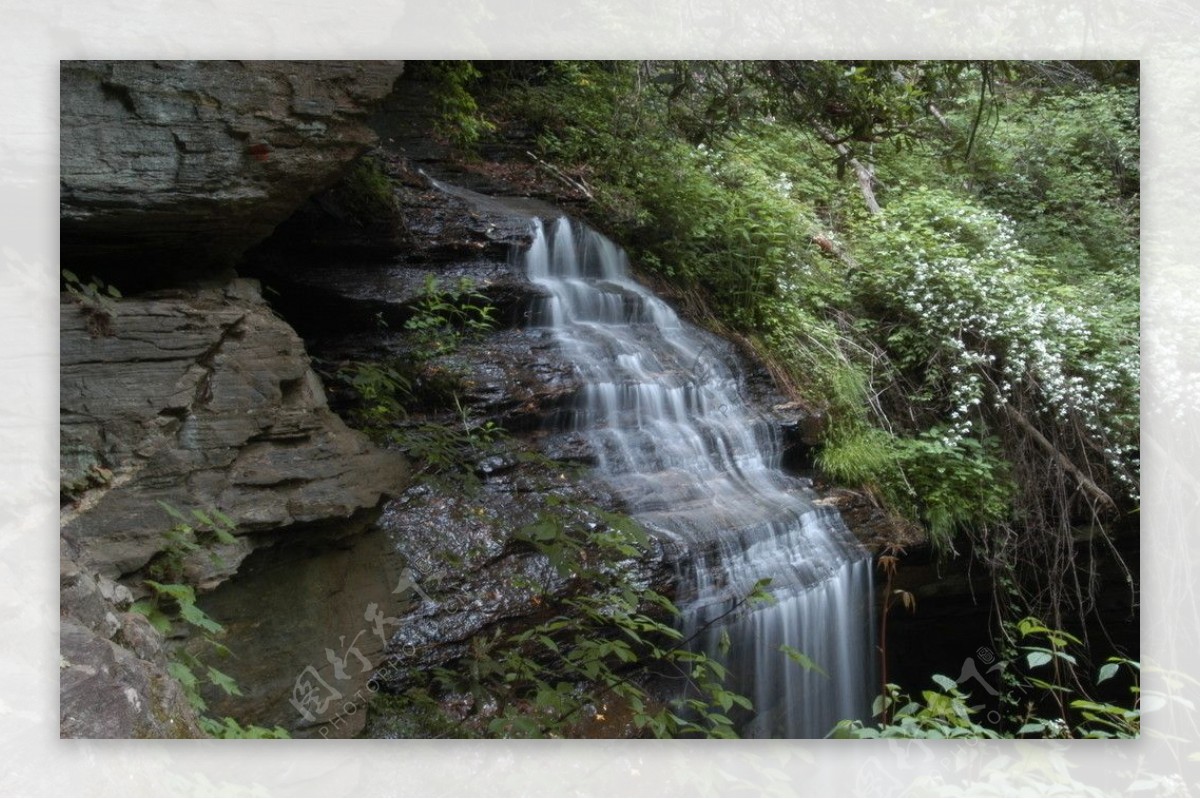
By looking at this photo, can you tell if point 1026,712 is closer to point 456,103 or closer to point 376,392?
point 376,392

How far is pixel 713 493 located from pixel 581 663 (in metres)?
0.79

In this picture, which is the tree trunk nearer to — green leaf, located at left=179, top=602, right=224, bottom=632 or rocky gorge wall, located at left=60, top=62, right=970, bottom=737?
rocky gorge wall, located at left=60, top=62, right=970, bottom=737

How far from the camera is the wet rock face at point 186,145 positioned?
→ 268cm

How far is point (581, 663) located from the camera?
2.70 meters

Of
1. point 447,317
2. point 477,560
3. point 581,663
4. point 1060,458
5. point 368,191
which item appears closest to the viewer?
point 581,663

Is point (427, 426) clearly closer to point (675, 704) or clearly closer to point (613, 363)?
point (613, 363)

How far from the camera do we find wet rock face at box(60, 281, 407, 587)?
2594 mm

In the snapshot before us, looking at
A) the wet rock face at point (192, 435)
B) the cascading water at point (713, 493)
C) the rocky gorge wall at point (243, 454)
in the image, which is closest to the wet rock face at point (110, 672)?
the rocky gorge wall at point (243, 454)

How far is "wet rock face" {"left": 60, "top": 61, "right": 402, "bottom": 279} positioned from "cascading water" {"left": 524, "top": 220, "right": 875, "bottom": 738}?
3.42 ft

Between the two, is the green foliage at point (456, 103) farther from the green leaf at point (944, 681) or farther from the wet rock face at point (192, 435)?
the green leaf at point (944, 681)

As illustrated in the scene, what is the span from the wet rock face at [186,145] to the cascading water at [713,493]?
3.42 ft

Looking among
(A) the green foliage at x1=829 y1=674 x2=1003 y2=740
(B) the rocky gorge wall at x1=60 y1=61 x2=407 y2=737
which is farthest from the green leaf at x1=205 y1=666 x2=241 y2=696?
(A) the green foliage at x1=829 y1=674 x2=1003 y2=740

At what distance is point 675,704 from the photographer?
2678mm

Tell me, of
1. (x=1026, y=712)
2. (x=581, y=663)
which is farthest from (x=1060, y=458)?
(x=581, y=663)
